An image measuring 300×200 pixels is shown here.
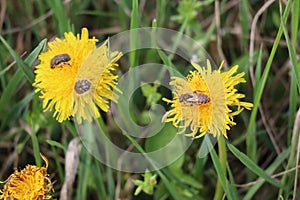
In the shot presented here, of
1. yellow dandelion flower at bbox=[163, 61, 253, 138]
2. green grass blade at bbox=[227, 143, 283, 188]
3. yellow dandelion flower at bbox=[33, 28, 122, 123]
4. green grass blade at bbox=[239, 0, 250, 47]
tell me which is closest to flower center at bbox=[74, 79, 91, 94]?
yellow dandelion flower at bbox=[33, 28, 122, 123]

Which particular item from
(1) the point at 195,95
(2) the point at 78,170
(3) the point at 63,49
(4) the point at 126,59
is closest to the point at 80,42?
(3) the point at 63,49

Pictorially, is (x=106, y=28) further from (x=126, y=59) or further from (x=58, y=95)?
(x=58, y=95)

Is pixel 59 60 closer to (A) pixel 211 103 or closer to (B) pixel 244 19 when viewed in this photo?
(A) pixel 211 103

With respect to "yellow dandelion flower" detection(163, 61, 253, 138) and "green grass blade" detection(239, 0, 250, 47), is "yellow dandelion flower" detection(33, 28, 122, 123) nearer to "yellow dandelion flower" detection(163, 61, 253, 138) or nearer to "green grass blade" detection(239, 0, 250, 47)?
"yellow dandelion flower" detection(163, 61, 253, 138)

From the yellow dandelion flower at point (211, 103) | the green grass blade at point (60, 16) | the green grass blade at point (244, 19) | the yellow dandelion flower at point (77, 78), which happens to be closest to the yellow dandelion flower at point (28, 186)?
the yellow dandelion flower at point (77, 78)

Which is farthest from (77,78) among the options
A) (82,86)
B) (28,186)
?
(28,186)

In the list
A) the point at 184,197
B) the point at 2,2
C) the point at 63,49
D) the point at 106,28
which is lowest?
the point at 184,197

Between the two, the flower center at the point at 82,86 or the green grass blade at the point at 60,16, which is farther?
the green grass blade at the point at 60,16

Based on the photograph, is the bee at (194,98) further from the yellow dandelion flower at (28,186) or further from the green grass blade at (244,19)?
the green grass blade at (244,19)
